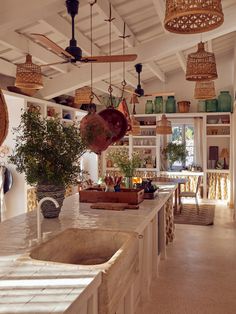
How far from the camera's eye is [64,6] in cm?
363

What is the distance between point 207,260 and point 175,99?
6447mm

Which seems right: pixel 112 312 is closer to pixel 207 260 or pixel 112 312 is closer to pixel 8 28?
pixel 8 28

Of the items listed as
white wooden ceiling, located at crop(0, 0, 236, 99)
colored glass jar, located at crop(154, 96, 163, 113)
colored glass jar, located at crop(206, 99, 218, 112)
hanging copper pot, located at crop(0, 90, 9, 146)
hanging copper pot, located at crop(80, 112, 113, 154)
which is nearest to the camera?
hanging copper pot, located at crop(0, 90, 9, 146)

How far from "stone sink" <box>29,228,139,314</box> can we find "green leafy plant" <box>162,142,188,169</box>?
789 cm

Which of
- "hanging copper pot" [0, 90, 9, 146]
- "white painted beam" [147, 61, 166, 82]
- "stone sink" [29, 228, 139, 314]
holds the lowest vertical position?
"stone sink" [29, 228, 139, 314]

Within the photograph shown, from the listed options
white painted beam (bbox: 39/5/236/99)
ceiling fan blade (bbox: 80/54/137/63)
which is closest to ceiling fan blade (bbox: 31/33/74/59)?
ceiling fan blade (bbox: 80/54/137/63)

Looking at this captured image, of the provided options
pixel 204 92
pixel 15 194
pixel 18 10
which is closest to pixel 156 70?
pixel 204 92

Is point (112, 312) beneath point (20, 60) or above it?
beneath

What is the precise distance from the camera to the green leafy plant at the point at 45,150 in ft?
9.93

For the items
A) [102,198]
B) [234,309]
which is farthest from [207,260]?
[102,198]

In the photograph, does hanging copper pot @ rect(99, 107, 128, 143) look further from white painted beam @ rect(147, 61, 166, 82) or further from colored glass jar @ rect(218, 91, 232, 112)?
colored glass jar @ rect(218, 91, 232, 112)

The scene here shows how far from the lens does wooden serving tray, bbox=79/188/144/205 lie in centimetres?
385

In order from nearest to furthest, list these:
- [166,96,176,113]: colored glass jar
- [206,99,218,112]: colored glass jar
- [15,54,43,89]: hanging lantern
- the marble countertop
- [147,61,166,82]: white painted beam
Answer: the marble countertop → [15,54,43,89]: hanging lantern → [147,61,166,82]: white painted beam → [206,99,218,112]: colored glass jar → [166,96,176,113]: colored glass jar

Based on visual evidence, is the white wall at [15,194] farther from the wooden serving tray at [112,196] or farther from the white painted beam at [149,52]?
the wooden serving tray at [112,196]
